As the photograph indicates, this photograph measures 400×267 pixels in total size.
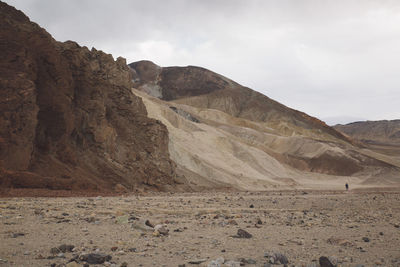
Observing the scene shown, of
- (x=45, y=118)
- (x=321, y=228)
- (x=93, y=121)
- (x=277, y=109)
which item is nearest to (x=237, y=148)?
(x=93, y=121)

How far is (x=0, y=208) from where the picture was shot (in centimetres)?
1064

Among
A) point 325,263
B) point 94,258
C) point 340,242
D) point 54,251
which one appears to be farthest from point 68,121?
point 325,263

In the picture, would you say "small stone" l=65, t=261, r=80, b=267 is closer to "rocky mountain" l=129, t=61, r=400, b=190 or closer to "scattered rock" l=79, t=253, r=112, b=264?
"scattered rock" l=79, t=253, r=112, b=264

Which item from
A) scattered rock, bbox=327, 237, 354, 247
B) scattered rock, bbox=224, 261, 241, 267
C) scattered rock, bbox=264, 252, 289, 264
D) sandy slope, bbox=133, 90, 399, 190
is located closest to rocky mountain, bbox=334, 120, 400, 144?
sandy slope, bbox=133, 90, 399, 190

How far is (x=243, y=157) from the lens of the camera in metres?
56.5

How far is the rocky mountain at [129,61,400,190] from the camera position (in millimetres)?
42812

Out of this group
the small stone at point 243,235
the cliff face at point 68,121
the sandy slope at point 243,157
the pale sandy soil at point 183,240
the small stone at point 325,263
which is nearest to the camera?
the small stone at point 325,263

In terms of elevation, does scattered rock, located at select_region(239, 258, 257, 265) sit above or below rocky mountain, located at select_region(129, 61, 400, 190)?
below

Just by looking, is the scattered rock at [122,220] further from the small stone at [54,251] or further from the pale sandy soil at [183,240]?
the small stone at [54,251]

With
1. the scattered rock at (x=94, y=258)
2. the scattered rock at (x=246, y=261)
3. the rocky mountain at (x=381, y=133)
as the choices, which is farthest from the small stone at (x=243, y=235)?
the rocky mountain at (x=381, y=133)

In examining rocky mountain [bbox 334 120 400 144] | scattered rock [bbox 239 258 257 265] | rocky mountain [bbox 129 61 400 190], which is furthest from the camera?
rocky mountain [bbox 334 120 400 144]

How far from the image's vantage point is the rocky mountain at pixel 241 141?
4281 centimetres

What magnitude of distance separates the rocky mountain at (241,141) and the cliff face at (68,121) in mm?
7750

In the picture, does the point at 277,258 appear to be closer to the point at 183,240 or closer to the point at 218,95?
the point at 183,240
